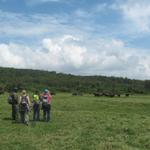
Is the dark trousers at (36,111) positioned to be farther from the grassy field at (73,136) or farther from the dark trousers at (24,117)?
the dark trousers at (24,117)

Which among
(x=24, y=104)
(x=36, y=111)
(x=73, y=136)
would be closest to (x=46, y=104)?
(x=36, y=111)

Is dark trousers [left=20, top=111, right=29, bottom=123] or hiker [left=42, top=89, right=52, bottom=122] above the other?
hiker [left=42, top=89, right=52, bottom=122]

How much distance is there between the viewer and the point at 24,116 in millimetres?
26953

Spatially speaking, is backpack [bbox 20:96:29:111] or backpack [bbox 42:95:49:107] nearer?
backpack [bbox 20:96:29:111]

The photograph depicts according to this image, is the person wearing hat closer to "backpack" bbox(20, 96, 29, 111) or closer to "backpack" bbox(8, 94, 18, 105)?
"backpack" bbox(20, 96, 29, 111)

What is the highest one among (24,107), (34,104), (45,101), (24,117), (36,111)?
(45,101)

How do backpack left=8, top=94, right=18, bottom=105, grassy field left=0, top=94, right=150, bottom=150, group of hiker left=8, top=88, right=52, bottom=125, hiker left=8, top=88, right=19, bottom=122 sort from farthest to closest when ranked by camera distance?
backpack left=8, top=94, right=18, bottom=105 < hiker left=8, top=88, right=19, bottom=122 < group of hiker left=8, top=88, right=52, bottom=125 < grassy field left=0, top=94, right=150, bottom=150

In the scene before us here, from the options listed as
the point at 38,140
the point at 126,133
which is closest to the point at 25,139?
the point at 38,140

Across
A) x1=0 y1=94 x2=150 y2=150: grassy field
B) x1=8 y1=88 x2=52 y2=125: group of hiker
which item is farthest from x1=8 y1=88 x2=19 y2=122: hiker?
x1=0 y1=94 x2=150 y2=150: grassy field

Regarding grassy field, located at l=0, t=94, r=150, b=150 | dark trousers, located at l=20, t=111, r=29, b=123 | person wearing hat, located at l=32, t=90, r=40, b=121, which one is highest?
person wearing hat, located at l=32, t=90, r=40, b=121

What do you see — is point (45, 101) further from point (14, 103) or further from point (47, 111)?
point (14, 103)

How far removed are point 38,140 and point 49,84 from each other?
165139 millimetres

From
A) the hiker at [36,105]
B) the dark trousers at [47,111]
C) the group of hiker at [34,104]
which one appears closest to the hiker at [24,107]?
the group of hiker at [34,104]

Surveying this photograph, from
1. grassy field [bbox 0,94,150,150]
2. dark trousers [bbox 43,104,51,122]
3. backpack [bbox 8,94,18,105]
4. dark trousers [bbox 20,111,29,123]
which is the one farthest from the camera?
backpack [bbox 8,94,18,105]
